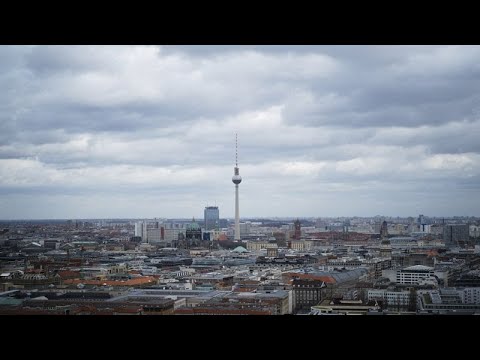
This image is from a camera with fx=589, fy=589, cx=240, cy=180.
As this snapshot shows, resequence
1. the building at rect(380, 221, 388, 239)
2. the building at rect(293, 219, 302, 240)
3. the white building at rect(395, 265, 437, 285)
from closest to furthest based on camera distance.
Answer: the white building at rect(395, 265, 437, 285) < the building at rect(380, 221, 388, 239) < the building at rect(293, 219, 302, 240)

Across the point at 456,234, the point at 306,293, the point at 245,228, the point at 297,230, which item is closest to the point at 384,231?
the point at 297,230

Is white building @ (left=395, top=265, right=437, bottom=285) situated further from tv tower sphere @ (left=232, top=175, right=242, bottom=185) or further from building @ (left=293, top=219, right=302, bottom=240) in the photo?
tv tower sphere @ (left=232, top=175, right=242, bottom=185)

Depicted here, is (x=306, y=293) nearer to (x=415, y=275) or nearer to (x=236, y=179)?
(x=415, y=275)

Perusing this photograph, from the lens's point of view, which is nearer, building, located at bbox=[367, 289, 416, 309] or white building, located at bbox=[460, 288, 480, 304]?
white building, located at bbox=[460, 288, 480, 304]

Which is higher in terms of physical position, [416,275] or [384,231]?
[384,231]

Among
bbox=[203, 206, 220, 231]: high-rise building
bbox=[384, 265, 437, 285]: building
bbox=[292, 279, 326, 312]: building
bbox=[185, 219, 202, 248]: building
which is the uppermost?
bbox=[203, 206, 220, 231]: high-rise building

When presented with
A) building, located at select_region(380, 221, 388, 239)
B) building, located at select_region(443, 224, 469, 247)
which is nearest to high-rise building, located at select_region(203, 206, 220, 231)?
building, located at select_region(380, 221, 388, 239)
